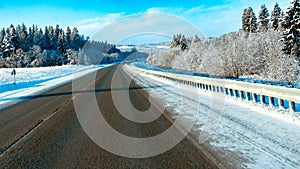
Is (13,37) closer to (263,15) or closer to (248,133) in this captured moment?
(263,15)

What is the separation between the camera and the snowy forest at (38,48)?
81250mm

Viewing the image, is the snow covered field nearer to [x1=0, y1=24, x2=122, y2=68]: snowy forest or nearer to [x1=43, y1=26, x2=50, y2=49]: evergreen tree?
[x1=0, y1=24, x2=122, y2=68]: snowy forest

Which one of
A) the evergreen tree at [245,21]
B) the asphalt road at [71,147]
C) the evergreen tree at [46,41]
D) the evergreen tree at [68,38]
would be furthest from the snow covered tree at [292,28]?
the evergreen tree at [46,41]

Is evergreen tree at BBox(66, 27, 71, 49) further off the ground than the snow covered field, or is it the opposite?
evergreen tree at BBox(66, 27, 71, 49)

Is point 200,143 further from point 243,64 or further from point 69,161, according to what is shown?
point 243,64

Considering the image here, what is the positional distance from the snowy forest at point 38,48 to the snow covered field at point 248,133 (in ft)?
277

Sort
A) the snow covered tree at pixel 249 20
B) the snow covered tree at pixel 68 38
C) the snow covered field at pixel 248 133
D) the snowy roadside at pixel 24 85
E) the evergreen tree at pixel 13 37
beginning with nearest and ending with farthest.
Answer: the snow covered field at pixel 248 133 → the snowy roadside at pixel 24 85 → the snow covered tree at pixel 249 20 → the evergreen tree at pixel 13 37 → the snow covered tree at pixel 68 38

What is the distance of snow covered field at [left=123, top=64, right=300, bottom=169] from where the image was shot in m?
4.52

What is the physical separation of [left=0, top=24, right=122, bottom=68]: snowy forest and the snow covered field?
8451 cm

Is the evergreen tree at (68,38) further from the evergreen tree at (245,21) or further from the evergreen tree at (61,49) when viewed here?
the evergreen tree at (245,21)

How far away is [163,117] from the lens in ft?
27.9

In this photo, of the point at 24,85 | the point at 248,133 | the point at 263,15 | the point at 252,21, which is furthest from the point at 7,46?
the point at 248,133

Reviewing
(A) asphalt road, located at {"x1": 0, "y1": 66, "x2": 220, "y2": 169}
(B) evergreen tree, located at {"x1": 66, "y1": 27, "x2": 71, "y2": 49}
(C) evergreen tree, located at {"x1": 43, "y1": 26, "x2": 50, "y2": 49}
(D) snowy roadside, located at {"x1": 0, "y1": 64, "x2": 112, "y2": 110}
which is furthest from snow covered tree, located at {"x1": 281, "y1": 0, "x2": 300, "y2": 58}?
(C) evergreen tree, located at {"x1": 43, "y1": 26, "x2": 50, "y2": 49}

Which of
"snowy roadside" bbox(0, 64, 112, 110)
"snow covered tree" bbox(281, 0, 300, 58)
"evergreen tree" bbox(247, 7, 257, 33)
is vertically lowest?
"snowy roadside" bbox(0, 64, 112, 110)
